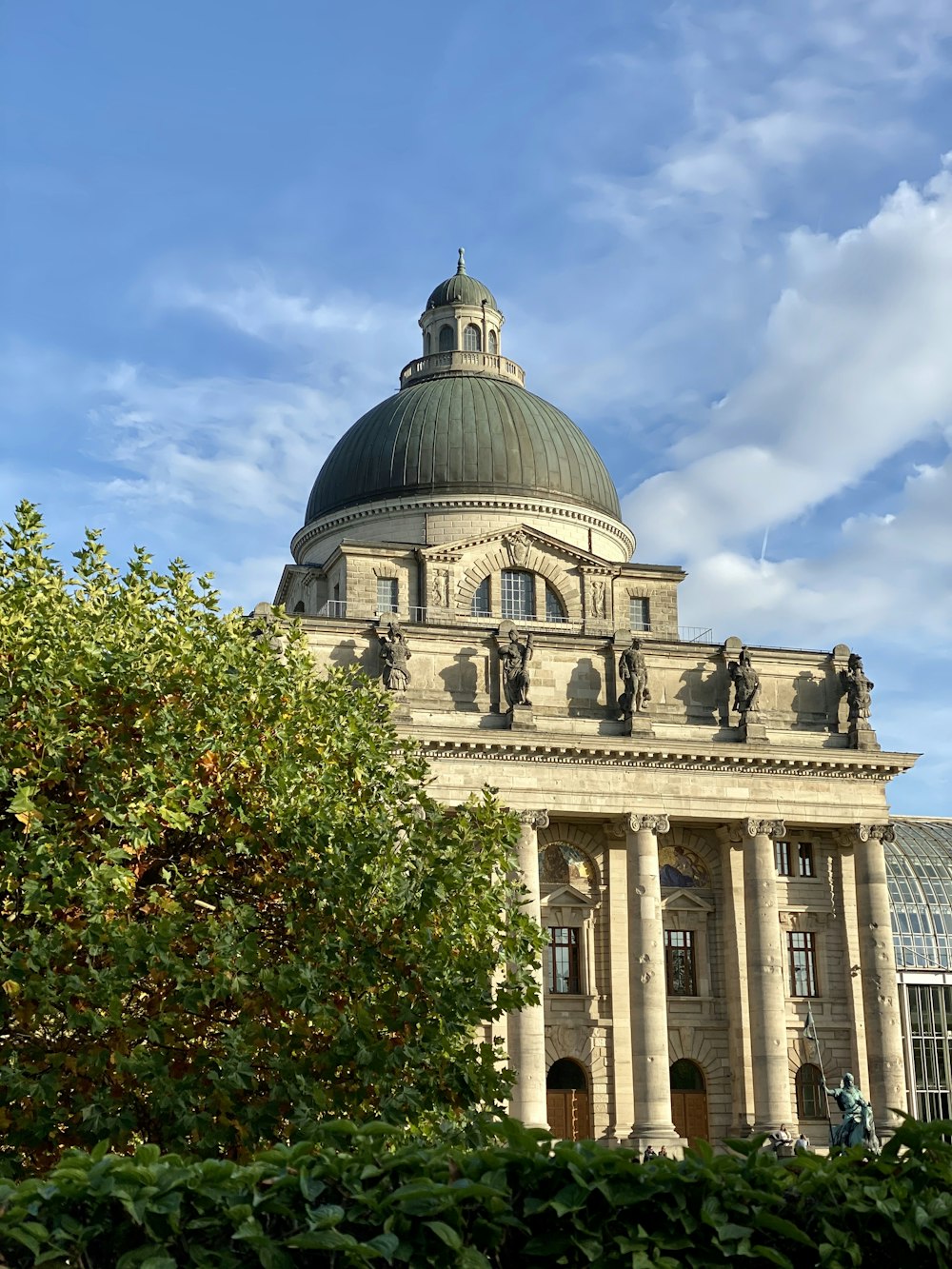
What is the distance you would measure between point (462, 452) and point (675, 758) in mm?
18047

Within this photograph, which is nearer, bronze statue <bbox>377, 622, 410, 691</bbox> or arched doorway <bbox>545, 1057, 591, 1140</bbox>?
bronze statue <bbox>377, 622, 410, 691</bbox>

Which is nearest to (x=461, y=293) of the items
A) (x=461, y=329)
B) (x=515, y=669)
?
(x=461, y=329)

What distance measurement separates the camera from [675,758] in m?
53.2

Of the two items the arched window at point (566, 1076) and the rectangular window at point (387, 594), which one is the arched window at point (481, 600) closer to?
the rectangular window at point (387, 594)

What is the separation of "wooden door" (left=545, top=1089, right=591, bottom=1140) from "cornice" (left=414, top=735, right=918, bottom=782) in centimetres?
1129

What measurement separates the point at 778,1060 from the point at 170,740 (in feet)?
120

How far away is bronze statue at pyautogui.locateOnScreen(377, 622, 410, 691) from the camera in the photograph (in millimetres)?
50938

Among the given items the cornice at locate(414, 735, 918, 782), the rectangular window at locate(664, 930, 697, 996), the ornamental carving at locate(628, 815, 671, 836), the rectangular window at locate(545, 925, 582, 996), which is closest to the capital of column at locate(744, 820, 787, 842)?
the cornice at locate(414, 735, 918, 782)

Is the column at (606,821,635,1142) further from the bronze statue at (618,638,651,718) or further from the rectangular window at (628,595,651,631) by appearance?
the rectangular window at (628,595,651,631)

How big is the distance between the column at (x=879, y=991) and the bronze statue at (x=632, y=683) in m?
9.87

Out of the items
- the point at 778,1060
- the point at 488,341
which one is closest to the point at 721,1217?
the point at 778,1060

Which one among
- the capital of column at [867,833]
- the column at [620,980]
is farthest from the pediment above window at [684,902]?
the capital of column at [867,833]

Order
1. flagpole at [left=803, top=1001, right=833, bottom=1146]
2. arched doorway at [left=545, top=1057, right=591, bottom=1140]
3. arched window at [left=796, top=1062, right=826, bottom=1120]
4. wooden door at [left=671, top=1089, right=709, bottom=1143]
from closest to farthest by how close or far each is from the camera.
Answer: flagpole at [left=803, top=1001, right=833, bottom=1146]
arched doorway at [left=545, top=1057, right=591, bottom=1140]
wooden door at [left=671, top=1089, right=709, bottom=1143]
arched window at [left=796, top=1062, right=826, bottom=1120]

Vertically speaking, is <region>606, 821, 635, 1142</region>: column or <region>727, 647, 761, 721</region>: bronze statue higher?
<region>727, 647, 761, 721</region>: bronze statue
